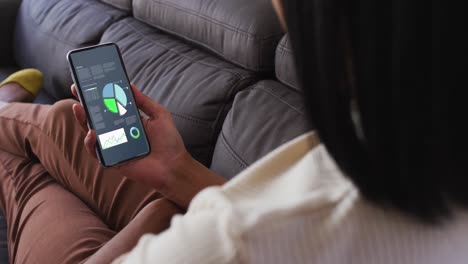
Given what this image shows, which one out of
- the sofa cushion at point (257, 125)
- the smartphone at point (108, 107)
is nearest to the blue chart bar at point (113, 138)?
the smartphone at point (108, 107)

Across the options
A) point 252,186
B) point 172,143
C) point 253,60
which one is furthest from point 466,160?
point 253,60

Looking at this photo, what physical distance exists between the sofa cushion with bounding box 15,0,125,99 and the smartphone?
25.1 inches

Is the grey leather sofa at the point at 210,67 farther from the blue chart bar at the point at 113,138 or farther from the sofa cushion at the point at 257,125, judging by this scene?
the blue chart bar at the point at 113,138

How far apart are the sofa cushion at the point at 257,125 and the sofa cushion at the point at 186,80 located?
0.15ft

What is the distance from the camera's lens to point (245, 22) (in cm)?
118

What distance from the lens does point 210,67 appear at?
125 centimetres

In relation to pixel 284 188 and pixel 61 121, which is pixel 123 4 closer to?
pixel 61 121

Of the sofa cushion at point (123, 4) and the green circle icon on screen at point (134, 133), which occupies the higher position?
the green circle icon on screen at point (134, 133)

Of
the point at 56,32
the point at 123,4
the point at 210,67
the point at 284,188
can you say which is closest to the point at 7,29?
the point at 56,32

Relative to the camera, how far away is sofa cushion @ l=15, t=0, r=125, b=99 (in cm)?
165

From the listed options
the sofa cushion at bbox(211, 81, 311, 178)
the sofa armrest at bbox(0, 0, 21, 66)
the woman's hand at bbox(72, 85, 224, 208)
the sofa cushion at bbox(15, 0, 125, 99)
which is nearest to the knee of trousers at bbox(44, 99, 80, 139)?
the woman's hand at bbox(72, 85, 224, 208)

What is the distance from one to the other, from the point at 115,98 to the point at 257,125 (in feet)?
0.87

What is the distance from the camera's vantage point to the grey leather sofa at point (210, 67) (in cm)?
106

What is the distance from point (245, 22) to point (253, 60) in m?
0.08
